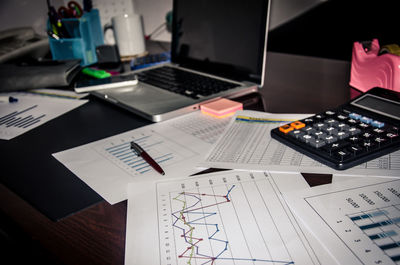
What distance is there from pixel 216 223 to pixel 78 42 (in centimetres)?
101

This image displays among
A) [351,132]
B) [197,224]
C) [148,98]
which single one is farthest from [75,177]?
[351,132]

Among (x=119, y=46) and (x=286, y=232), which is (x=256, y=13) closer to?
(x=286, y=232)

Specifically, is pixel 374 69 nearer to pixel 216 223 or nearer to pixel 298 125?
pixel 298 125

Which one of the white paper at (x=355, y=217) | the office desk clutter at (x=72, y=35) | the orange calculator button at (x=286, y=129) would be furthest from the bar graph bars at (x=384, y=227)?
the office desk clutter at (x=72, y=35)

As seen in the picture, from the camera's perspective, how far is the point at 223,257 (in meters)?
0.35

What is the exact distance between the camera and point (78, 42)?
119 cm

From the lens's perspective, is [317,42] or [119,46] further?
[119,46]

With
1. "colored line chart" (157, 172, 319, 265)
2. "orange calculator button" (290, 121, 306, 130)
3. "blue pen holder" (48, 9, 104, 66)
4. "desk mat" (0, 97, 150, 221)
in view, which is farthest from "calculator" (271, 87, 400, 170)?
"blue pen holder" (48, 9, 104, 66)

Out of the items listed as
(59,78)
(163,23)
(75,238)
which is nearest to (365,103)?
(75,238)

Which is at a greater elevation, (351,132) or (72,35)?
(72,35)

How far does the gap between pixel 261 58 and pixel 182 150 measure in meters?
0.36

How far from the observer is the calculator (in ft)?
1.62

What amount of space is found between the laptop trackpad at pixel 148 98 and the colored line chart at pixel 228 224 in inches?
11.3

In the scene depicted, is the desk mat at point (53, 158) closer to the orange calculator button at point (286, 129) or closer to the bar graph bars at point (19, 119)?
the bar graph bars at point (19, 119)
